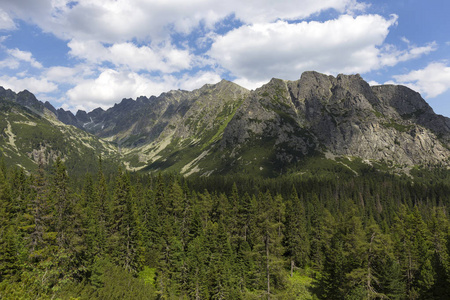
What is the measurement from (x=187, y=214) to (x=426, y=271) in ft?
198

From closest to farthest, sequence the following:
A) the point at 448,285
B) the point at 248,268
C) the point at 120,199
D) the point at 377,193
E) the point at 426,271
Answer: the point at 448,285 < the point at 426,271 < the point at 248,268 < the point at 120,199 < the point at 377,193

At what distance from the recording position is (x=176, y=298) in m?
43.0

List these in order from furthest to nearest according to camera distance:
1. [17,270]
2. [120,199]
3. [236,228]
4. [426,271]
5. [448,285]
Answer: [236,228]
[120,199]
[426,271]
[448,285]
[17,270]

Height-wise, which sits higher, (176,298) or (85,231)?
(85,231)

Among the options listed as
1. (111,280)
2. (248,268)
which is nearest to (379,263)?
(248,268)

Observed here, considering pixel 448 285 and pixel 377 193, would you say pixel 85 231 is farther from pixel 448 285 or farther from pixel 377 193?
pixel 377 193

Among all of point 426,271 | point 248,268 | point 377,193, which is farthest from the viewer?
point 377,193

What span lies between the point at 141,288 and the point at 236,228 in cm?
3923

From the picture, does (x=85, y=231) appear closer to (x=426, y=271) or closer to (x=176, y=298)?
(x=176, y=298)

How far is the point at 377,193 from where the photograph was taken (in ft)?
547

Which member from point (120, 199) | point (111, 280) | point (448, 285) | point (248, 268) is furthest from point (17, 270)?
point (448, 285)

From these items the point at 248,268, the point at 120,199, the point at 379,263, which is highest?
the point at 120,199

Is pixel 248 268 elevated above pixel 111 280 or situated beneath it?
situated beneath

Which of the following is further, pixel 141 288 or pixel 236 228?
pixel 236 228
